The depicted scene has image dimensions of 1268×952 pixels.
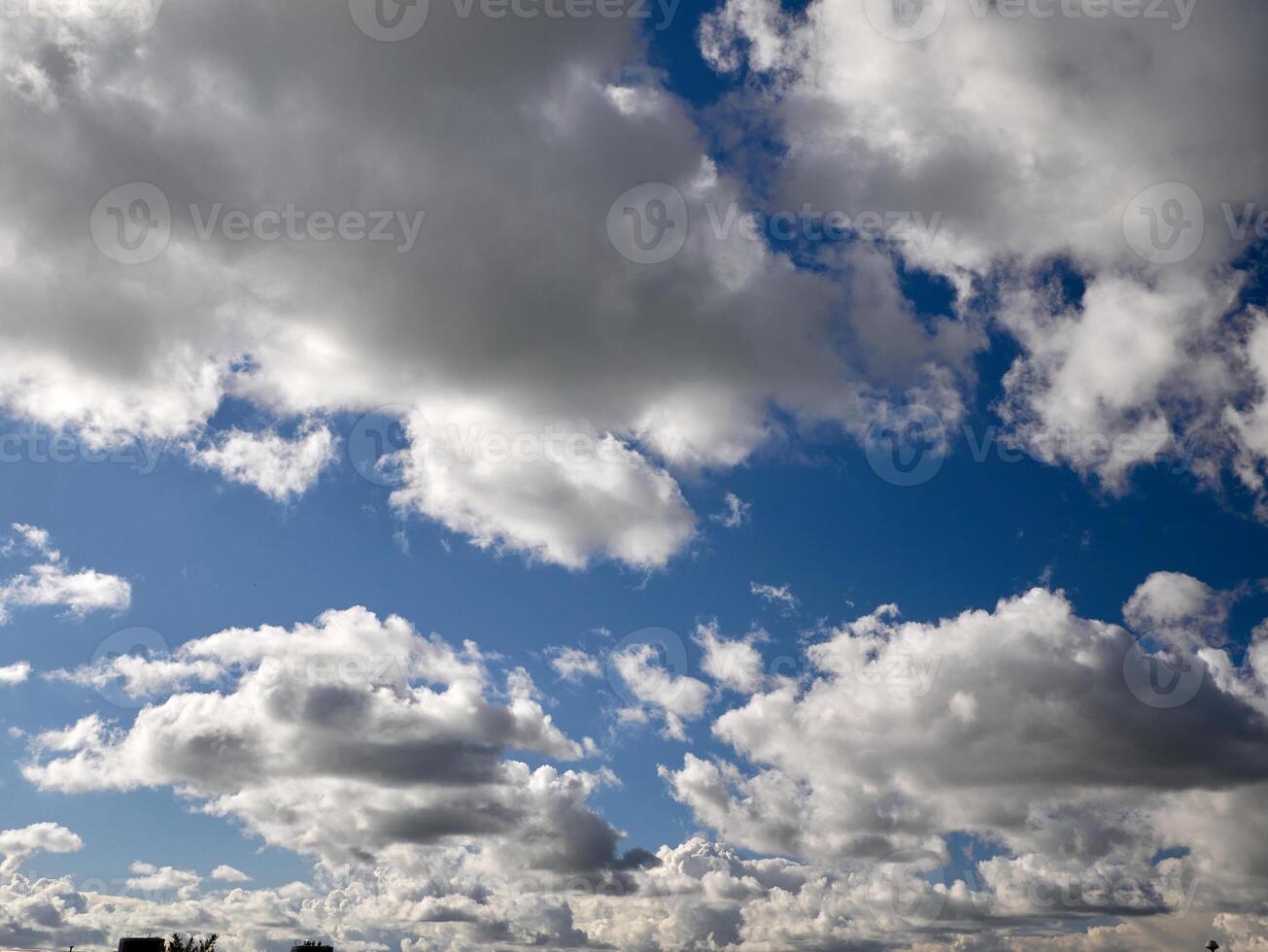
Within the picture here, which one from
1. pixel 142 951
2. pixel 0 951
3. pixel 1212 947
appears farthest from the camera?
pixel 1212 947

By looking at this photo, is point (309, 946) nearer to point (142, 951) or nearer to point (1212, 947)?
point (142, 951)

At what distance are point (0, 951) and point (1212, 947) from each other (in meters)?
133

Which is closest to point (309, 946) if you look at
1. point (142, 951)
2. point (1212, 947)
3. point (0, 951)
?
point (142, 951)

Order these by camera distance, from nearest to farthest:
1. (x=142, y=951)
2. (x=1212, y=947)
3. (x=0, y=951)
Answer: (x=0, y=951) → (x=142, y=951) → (x=1212, y=947)

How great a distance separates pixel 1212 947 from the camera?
10562 cm

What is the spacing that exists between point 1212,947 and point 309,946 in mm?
120431

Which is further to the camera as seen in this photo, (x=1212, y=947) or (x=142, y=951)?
(x=1212, y=947)

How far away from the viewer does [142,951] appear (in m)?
58.1

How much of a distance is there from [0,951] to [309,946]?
67862 millimetres

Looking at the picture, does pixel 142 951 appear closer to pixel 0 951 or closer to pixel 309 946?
pixel 0 951

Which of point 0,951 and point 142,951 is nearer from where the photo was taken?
point 0,951

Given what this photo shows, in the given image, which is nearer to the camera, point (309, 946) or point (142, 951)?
point (142, 951)

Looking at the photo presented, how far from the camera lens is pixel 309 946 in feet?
348

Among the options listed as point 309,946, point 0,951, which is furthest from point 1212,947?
point 0,951
